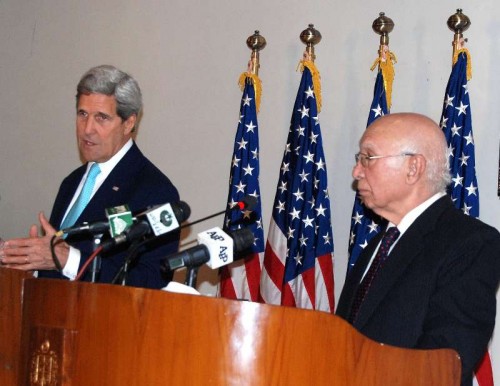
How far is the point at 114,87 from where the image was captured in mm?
3727

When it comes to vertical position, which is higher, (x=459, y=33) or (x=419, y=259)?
(x=459, y=33)

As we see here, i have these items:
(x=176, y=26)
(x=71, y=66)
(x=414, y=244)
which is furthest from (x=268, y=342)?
(x=71, y=66)

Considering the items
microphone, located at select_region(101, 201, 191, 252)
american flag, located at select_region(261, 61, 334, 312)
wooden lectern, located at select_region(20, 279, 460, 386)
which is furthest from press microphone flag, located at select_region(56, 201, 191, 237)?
american flag, located at select_region(261, 61, 334, 312)

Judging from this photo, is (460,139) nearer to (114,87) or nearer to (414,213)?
(414,213)

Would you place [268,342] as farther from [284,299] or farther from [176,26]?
[176,26]

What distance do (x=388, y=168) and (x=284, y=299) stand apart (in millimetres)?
1696

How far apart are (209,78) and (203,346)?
3.51 meters

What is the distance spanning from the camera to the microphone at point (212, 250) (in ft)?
7.08

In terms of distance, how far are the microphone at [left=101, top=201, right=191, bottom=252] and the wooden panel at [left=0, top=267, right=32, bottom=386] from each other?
259mm

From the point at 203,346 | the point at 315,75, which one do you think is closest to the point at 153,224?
the point at 203,346

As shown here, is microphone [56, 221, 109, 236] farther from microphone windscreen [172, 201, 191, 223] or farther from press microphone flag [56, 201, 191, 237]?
microphone windscreen [172, 201, 191, 223]

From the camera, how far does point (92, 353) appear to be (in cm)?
207

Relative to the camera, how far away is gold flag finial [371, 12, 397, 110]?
4504mm

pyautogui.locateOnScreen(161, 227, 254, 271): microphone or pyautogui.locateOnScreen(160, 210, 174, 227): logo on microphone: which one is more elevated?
pyautogui.locateOnScreen(160, 210, 174, 227): logo on microphone
